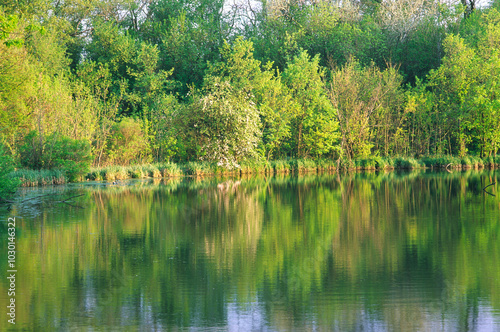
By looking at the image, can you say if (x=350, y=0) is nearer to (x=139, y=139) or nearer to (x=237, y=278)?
(x=139, y=139)

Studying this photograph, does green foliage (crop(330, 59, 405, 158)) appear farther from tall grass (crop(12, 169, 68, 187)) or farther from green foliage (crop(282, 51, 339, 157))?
tall grass (crop(12, 169, 68, 187))

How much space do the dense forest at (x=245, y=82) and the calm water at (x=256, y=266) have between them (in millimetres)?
14552

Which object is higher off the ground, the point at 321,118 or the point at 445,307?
the point at 321,118

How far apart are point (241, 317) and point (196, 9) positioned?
2053 inches

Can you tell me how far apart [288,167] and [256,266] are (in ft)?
107

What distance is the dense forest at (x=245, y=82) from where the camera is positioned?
3366cm

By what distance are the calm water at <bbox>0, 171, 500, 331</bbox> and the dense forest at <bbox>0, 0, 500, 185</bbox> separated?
47.7 ft

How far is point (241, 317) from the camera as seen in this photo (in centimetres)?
773

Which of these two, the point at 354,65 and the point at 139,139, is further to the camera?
the point at 354,65

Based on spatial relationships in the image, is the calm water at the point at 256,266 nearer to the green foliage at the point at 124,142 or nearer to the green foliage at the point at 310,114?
the green foliage at the point at 124,142

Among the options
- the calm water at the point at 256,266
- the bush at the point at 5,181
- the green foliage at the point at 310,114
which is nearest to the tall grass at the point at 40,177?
the calm water at the point at 256,266

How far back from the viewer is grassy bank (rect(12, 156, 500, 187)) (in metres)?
34.3

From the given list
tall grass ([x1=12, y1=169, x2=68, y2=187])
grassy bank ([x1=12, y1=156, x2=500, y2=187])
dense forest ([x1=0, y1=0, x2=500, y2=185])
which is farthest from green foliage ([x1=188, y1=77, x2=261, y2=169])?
tall grass ([x1=12, y1=169, x2=68, y2=187])

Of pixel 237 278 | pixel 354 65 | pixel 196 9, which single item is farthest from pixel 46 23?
pixel 237 278
